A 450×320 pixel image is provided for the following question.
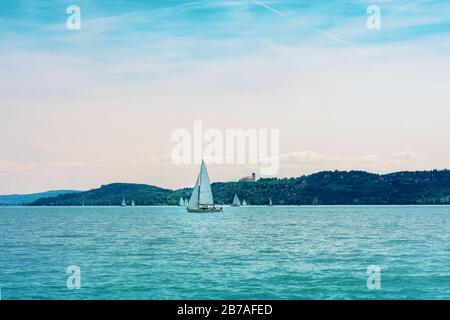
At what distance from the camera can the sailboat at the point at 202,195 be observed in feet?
420

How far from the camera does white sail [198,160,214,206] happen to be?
416 feet

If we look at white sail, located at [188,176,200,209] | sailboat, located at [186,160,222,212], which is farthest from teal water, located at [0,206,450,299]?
white sail, located at [188,176,200,209]

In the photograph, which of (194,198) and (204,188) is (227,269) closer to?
(204,188)

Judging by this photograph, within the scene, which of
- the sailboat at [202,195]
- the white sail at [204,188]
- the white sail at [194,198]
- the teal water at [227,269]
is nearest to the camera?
the teal water at [227,269]

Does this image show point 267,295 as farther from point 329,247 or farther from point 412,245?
point 412,245

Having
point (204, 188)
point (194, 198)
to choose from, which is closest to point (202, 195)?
point (204, 188)

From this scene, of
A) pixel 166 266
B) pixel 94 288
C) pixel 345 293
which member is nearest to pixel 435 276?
pixel 345 293

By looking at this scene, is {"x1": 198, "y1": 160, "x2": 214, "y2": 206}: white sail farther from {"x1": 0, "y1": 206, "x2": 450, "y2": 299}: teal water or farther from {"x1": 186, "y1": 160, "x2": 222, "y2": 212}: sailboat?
{"x1": 0, "y1": 206, "x2": 450, "y2": 299}: teal water

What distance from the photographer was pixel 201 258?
1982 inches

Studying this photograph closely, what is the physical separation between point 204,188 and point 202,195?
366cm

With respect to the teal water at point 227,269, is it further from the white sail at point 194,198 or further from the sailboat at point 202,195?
the white sail at point 194,198

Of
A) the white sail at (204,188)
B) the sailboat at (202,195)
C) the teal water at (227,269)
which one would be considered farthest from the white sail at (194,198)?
the teal water at (227,269)

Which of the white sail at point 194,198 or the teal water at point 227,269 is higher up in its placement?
the white sail at point 194,198

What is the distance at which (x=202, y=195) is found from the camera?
5384 inches
